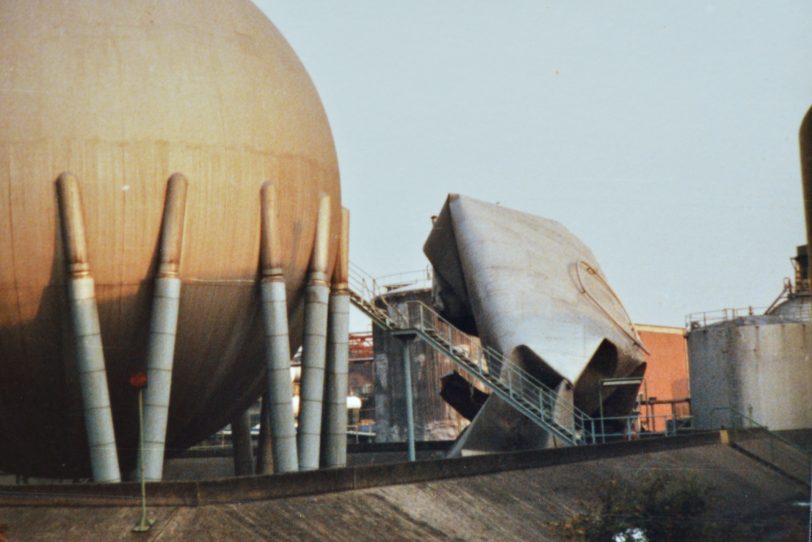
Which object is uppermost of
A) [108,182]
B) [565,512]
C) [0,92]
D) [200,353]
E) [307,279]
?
[0,92]

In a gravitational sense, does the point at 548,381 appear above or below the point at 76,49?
below

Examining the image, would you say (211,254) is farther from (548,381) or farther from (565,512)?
(548,381)

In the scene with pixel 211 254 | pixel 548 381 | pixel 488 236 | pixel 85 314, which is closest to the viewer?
pixel 85 314

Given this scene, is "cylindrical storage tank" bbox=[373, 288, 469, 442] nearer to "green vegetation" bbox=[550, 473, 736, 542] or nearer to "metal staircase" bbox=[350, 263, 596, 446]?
"metal staircase" bbox=[350, 263, 596, 446]

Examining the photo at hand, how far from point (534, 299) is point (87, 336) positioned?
15.9 meters

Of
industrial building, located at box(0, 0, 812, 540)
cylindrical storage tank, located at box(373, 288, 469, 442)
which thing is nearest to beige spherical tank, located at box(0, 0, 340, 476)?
industrial building, located at box(0, 0, 812, 540)

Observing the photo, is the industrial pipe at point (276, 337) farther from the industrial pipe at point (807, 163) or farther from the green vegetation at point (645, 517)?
the industrial pipe at point (807, 163)

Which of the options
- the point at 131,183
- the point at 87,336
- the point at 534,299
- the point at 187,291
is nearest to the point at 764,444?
the point at 534,299

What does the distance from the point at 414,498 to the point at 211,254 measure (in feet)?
23.7

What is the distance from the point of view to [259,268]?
2348 cm

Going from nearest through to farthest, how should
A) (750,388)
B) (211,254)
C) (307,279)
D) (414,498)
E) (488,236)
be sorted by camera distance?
(414,498) → (211,254) → (307,279) → (488,236) → (750,388)

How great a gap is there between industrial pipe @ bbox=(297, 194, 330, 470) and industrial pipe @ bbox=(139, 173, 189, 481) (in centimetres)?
410

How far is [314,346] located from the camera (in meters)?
25.5

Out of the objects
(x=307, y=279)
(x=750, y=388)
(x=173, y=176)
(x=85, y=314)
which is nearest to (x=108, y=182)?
(x=173, y=176)
